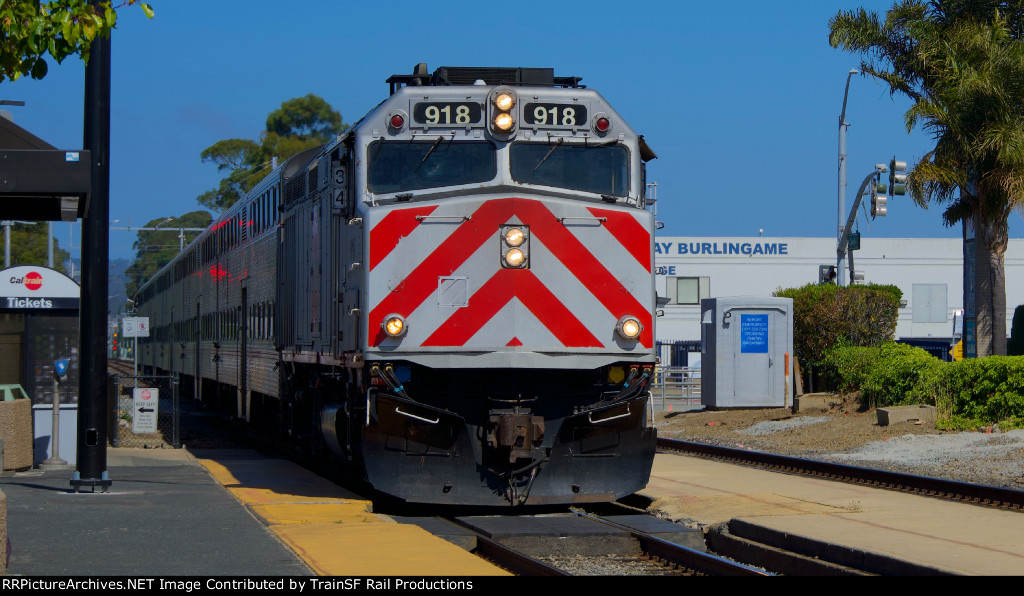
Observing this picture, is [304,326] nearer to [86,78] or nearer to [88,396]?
[88,396]

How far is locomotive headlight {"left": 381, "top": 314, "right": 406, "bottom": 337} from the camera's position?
10.4 meters

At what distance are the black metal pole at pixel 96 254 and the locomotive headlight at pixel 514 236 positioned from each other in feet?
15.3

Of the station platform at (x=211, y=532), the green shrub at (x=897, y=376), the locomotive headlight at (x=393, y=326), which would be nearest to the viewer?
the station platform at (x=211, y=532)

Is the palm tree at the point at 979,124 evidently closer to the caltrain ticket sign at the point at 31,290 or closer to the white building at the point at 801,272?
the caltrain ticket sign at the point at 31,290

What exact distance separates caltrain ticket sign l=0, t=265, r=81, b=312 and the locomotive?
724 centimetres

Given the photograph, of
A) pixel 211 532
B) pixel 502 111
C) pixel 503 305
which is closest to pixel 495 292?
pixel 503 305

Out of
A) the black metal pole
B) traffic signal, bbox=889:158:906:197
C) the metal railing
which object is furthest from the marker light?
the metal railing

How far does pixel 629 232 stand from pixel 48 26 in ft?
18.4

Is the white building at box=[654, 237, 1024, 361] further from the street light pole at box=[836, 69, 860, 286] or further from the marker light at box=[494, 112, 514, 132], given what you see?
the marker light at box=[494, 112, 514, 132]

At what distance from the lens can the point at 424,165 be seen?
1098 centimetres

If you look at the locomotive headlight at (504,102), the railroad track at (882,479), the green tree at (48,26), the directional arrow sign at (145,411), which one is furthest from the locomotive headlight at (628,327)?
the directional arrow sign at (145,411)

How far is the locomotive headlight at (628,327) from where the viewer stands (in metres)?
10.7

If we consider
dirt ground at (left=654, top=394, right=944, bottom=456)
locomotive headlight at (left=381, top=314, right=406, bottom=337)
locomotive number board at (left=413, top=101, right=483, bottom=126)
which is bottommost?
dirt ground at (left=654, top=394, right=944, bottom=456)

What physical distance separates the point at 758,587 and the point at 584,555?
2.52 m
